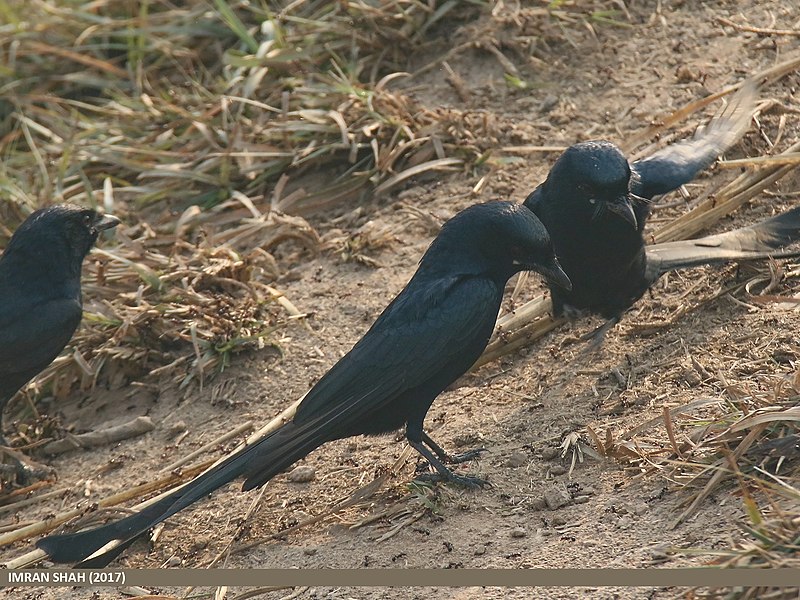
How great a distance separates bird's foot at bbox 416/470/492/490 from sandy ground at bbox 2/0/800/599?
0.12 ft

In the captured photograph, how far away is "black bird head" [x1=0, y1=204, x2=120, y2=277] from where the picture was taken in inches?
240

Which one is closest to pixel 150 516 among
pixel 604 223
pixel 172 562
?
pixel 172 562

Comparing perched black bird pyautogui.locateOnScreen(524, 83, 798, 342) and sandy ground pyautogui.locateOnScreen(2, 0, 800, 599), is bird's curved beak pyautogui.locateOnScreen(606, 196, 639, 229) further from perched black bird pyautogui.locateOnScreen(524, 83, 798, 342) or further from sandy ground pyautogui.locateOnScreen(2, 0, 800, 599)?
sandy ground pyautogui.locateOnScreen(2, 0, 800, 599)

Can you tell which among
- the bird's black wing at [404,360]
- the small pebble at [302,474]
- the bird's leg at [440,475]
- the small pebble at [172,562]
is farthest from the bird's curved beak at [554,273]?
the small pebble at [172,562]

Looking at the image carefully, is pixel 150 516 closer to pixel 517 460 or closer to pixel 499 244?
pixel 517 460

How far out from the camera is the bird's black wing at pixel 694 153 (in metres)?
5.62

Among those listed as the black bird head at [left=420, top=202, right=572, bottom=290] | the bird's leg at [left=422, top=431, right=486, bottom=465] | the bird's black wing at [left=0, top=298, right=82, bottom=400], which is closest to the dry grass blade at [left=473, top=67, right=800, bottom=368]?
the black bird head at [left=420, top=202, right=572, bottom=290]

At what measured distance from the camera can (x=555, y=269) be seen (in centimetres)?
490

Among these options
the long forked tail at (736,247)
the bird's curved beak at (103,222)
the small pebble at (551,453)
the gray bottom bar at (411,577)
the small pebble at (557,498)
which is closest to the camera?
the gray bottom bar at (411,577)

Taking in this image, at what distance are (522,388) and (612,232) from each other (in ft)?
2.78

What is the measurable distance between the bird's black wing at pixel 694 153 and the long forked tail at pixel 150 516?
2134 mm

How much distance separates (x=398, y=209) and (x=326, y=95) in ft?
3.64

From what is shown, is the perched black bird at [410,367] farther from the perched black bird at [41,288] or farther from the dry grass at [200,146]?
the perched black bird at [41,288]

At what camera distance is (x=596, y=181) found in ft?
16.4
